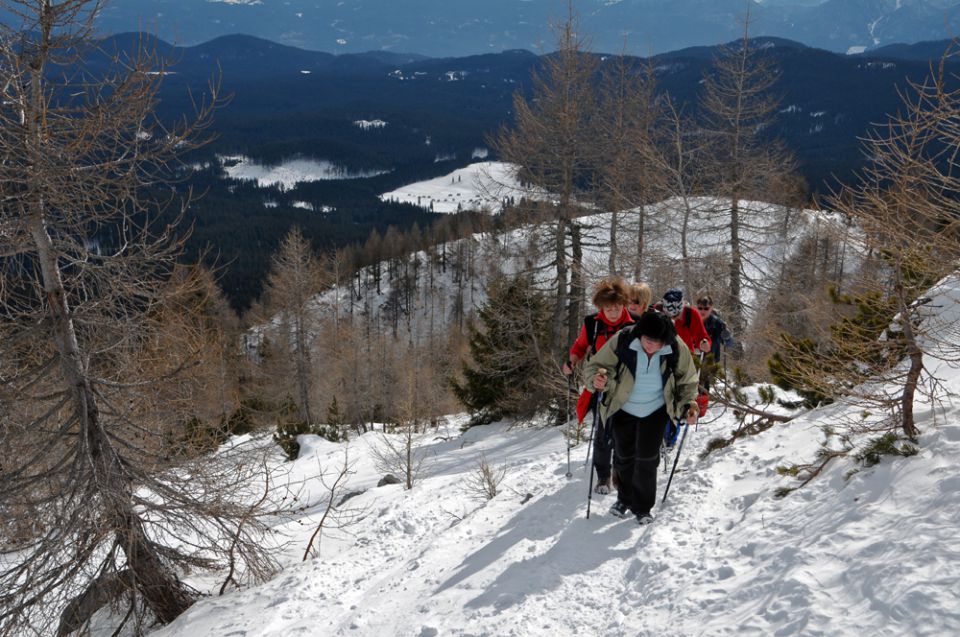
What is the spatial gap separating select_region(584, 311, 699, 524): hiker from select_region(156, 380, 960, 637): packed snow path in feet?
2.10

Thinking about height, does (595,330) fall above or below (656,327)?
below

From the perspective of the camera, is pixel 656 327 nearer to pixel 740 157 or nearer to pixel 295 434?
pixel 740 157

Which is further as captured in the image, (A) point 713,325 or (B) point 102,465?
(A) point 713,325

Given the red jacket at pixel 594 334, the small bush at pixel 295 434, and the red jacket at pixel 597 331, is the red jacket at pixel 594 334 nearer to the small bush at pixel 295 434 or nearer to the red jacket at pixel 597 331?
the red jacket at pixel 597 331

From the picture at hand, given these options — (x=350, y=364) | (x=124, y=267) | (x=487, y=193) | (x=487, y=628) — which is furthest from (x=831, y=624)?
(x=350, y=364)

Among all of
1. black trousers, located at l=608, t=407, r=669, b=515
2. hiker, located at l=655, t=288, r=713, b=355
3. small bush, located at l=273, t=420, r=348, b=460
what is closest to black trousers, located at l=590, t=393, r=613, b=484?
black trousers, located at l=608, t=407, r=669, b=515

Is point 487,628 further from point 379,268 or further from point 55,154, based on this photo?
Answer: point 379,268

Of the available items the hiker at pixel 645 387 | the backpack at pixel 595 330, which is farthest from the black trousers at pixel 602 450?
the backpack at pixel 595 330

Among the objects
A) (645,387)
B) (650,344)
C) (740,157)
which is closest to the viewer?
(650,344)

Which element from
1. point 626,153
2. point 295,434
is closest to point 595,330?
point 626,153

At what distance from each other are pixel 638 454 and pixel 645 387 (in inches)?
23.3

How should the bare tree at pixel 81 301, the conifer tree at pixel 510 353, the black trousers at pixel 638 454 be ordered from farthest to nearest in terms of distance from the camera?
the conifer tree at pixel 510 353 < the bare tree at pixel 81 301 < the black trousers at pixel 638 454

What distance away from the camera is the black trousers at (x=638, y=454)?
14.9ft

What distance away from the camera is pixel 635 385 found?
449 cm
